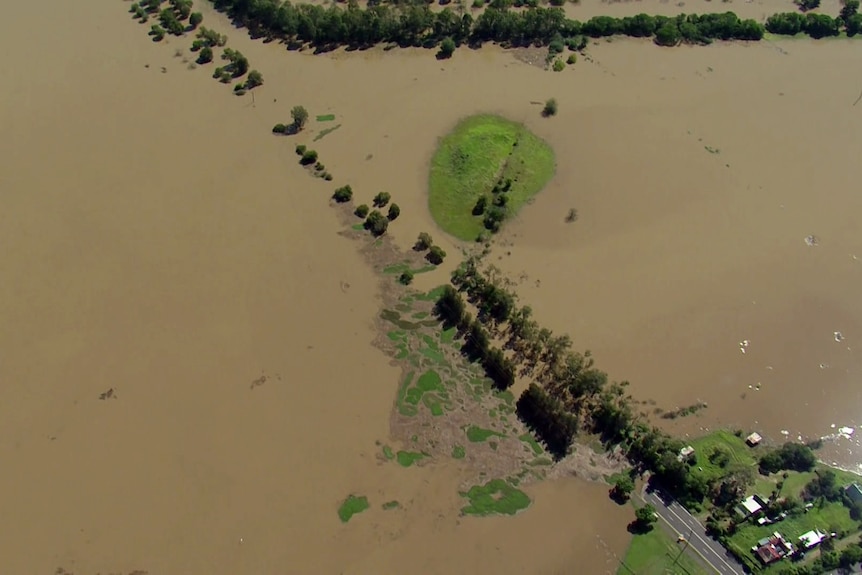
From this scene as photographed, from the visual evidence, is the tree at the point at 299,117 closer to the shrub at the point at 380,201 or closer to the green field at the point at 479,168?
the shrub at the point at 380,201

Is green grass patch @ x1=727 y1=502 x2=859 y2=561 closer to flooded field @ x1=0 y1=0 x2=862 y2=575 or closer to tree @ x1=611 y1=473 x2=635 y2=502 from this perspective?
flooded field @ x1=0 y1=0 x2=862 y2=575

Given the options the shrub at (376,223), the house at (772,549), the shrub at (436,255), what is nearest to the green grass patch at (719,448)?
the house at (772,549)

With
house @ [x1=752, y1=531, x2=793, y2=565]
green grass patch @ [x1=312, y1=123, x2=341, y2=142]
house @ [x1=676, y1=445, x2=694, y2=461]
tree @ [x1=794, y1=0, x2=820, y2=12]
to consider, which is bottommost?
house @ [x1=752, y1=531, x2=793, y2=565]

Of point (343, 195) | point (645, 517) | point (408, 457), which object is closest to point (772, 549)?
point (645, 517)

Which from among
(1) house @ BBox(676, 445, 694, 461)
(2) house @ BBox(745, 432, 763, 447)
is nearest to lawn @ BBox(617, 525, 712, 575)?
(1) house @ BBox(676, 445, 694, 461)

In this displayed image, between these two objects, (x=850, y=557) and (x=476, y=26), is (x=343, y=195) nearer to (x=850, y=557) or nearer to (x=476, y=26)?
(x=476, y=26)
